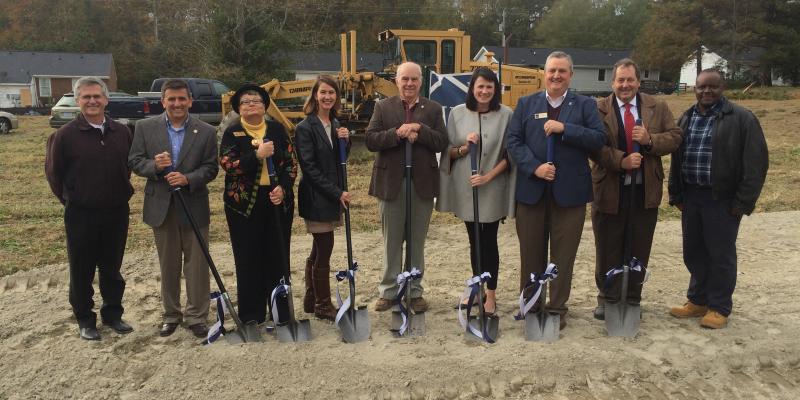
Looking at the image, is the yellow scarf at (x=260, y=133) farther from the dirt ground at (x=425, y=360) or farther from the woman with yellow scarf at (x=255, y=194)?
the dirt ground at (x=425, y=360)

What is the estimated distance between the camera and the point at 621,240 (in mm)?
4566

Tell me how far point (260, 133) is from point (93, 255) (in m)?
1.48

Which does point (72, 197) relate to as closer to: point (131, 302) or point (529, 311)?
point (131, 302)

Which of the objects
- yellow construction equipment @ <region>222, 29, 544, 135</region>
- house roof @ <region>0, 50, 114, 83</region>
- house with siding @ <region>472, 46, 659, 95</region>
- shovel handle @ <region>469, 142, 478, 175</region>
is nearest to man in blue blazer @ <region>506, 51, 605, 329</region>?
shovel handle @ <region>469, 142, 478, 175</region>

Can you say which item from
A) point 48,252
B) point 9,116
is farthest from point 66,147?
point 9,116

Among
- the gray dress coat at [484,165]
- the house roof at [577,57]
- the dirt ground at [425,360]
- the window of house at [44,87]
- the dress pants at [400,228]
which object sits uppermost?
the house roof at [577,57]

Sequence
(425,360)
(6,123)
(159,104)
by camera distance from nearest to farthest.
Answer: (425,360), (159,104), (6,123)

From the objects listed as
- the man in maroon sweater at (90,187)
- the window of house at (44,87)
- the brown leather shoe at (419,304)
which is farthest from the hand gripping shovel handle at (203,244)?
the window of house at (44,87)

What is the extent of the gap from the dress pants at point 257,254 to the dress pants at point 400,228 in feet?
2.48

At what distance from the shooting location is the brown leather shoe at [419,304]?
15.4 feet

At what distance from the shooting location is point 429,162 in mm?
4473

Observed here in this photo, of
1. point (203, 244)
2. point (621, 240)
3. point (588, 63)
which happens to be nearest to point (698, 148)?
point (621, 240)

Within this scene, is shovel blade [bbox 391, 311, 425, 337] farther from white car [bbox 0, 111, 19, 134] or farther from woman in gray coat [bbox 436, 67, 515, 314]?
white car [bbox 0, 111, 19, 134]

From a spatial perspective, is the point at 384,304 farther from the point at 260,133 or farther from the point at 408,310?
the point at 260,133
